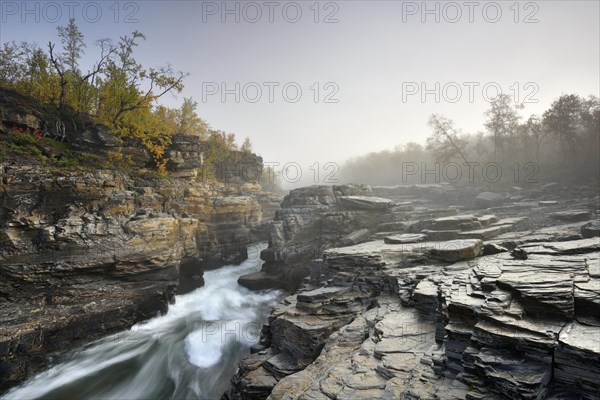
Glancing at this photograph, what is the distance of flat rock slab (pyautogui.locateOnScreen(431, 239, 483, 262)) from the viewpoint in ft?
39.1

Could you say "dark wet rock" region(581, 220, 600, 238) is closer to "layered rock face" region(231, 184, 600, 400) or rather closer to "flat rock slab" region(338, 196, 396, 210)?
"layered rock face" region(231, 184, 600, 400)

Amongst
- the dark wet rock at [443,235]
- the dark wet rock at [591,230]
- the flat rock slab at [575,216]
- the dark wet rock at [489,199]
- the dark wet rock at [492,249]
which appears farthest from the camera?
the dark wet rock at [489,199]

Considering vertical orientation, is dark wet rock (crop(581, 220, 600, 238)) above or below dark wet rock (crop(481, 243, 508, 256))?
above

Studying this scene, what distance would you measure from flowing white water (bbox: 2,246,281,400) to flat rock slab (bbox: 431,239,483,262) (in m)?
10.6

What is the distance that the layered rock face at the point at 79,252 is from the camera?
11836mm

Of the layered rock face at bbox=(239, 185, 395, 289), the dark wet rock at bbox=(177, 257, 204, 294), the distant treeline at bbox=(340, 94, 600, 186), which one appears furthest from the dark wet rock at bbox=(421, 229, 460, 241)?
the distant treeline at bbox=(340, 94, 600, 186)

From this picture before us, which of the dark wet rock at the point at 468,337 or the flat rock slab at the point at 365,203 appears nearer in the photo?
the dark wet rock at the point at 468,337

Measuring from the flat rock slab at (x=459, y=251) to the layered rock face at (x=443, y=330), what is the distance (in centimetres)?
4

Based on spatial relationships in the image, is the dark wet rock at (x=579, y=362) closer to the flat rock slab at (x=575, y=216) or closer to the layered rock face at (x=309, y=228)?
the layered rock face at (x=309, y=228)

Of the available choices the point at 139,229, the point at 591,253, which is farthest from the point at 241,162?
the point at 591,253

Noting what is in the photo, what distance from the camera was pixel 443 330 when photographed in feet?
24.4

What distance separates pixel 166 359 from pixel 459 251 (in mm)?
14407

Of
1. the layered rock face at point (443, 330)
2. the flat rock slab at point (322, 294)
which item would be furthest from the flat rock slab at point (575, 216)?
the flat rock slab at point (322, 294)

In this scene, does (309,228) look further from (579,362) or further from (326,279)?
(579,362)
